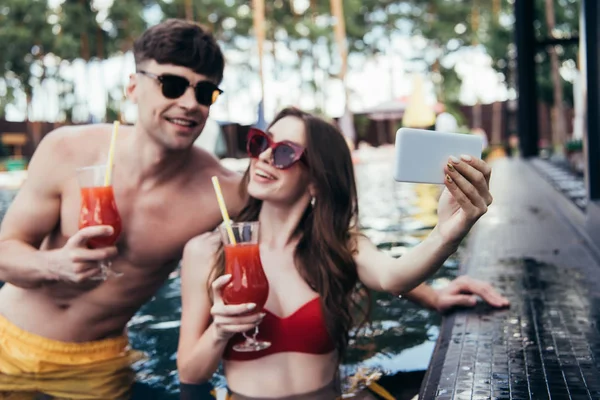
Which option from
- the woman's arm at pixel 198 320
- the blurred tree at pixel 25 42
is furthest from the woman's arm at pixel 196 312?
the blurred tree at pixel 25 42

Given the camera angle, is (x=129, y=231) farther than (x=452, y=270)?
No

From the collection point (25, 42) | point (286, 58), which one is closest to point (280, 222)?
point (25, 42)

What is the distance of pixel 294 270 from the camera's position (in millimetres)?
2514

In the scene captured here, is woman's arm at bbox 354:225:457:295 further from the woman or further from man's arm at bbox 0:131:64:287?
man's arm at bbox 0:131:64:287

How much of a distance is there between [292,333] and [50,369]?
129 centimetres

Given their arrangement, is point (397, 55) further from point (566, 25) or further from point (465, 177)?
point (465, 177)

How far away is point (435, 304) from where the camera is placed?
2768 mm

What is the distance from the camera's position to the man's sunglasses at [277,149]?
235cm

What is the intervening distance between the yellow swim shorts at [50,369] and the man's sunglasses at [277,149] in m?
1.33

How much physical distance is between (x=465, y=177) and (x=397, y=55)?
36568 mm

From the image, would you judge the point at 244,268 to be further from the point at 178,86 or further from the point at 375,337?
the point at 375,337

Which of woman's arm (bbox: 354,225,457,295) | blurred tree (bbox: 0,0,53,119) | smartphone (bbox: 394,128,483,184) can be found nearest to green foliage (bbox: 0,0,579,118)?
blurred tree (bbox: 0,0,53,119)

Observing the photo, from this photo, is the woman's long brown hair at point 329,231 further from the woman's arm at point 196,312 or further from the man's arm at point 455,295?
the man's arm at point 455,295

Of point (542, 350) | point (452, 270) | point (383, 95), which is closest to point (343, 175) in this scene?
point (542, 350)
